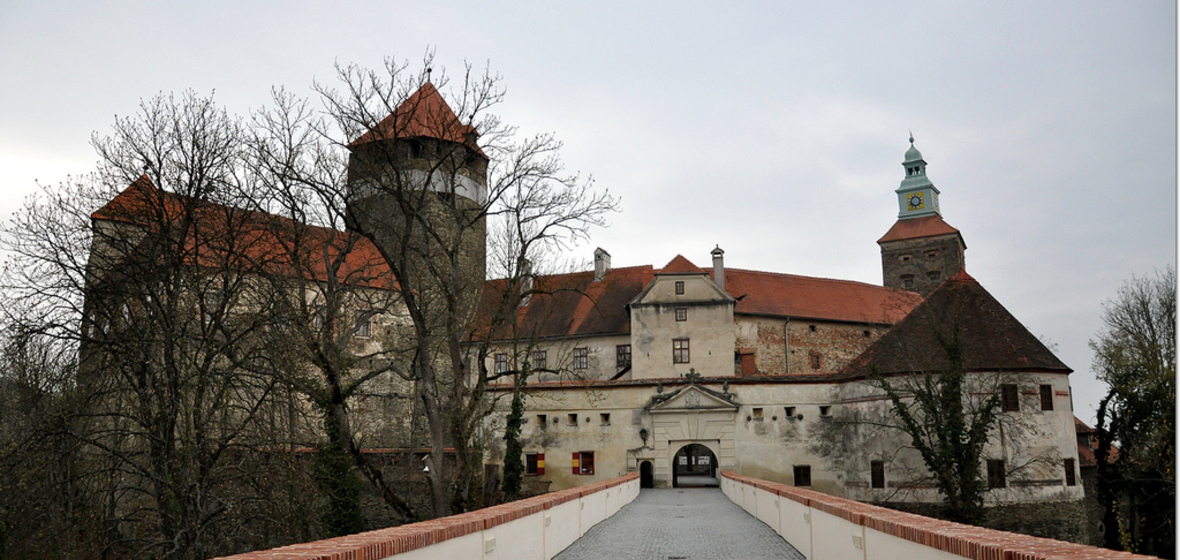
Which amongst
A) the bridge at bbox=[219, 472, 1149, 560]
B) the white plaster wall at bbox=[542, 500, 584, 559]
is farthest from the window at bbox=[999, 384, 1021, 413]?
the white plaster wall at bbox=[542, 500, 584, 559]

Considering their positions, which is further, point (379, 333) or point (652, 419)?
point (379, 333)

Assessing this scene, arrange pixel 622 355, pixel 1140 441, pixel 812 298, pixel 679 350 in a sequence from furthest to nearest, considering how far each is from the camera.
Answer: pixel 812 298 → pixel 622 355 → pixel 679 350 → pixel 1140 441

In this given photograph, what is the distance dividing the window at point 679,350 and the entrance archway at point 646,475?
22.8 feet

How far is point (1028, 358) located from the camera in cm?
A: 3491

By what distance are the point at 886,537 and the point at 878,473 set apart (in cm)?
2870

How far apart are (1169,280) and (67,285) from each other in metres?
37.9

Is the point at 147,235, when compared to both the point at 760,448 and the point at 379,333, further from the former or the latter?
the point at 379,333

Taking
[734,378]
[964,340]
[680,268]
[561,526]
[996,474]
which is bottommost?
[996,474]

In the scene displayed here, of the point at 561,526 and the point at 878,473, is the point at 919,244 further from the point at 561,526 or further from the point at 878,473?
the point at 561,526

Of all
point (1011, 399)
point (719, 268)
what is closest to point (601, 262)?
point (719, 268)

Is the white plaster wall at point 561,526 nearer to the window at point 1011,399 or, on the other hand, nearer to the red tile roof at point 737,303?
the window at point 1011,399

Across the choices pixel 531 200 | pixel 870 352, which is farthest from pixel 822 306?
pixel 531 200

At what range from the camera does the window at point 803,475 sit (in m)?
36.8

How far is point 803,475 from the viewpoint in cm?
3694
